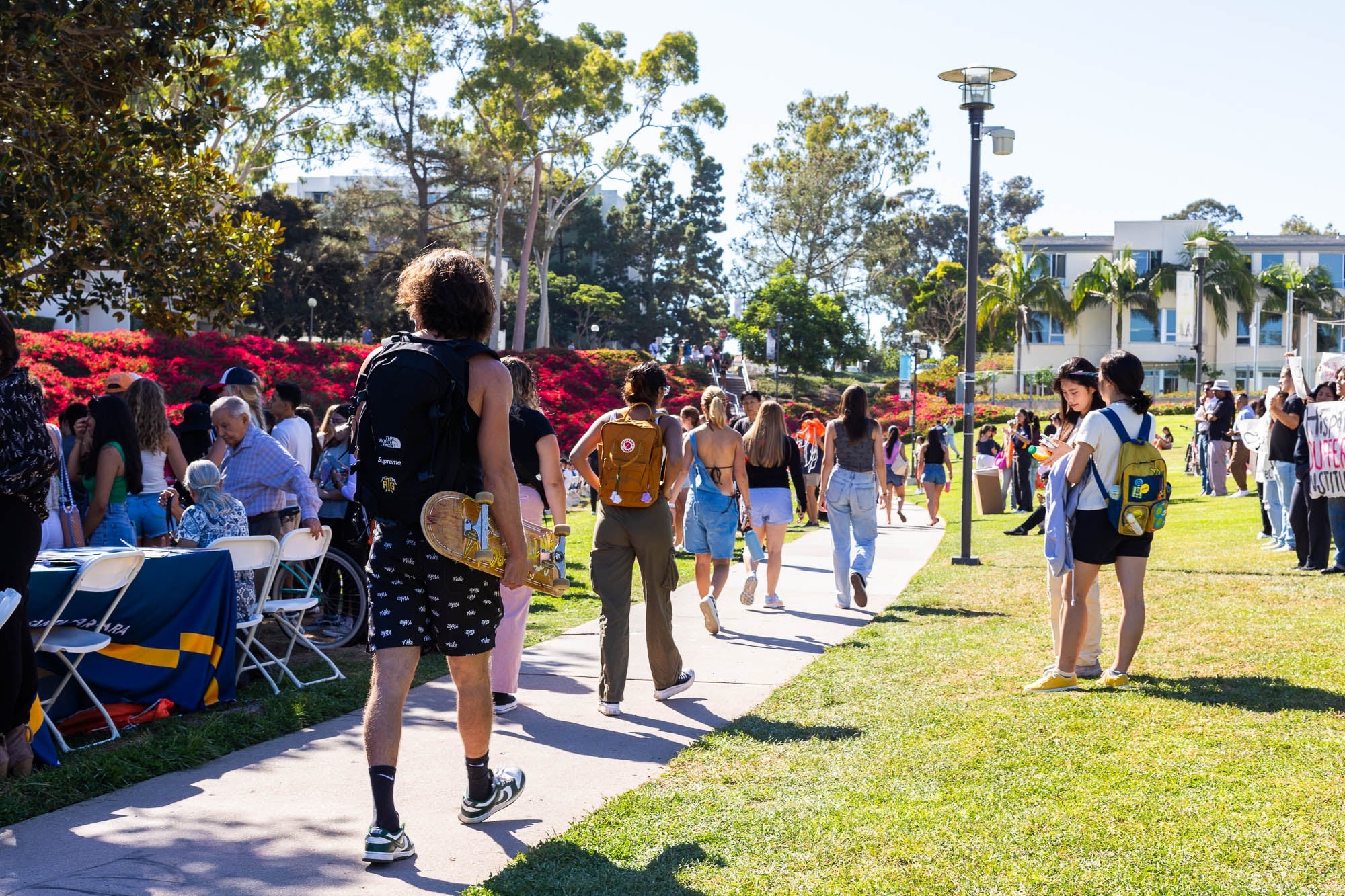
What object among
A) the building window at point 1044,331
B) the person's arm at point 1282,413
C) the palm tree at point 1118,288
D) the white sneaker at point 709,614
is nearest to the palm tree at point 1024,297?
the building window at point 1044,331

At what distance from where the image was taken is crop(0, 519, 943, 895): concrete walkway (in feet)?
12.7

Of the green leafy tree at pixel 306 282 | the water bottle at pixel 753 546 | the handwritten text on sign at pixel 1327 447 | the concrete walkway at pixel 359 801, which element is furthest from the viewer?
the green leafy tree at pixel 306 282

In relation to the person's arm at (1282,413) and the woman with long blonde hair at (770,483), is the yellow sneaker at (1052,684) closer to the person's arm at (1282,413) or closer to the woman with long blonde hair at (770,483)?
the woman with long blonde hair at (770,483)

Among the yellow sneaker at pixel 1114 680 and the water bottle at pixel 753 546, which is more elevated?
the water bottle at pixel 753 546

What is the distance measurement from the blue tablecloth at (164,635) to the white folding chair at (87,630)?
0.32 ft

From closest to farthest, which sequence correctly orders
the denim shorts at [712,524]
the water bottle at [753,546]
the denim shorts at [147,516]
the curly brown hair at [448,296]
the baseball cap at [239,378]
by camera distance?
the curly brown hair at [448,296] → the denim shorts at [147,516] → the baseball cap at [239,378] → the denim shorts at [712,524] → the water bottle at [753,546]

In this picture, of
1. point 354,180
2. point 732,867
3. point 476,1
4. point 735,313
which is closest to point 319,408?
point 476,1

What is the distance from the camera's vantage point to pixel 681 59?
42.9 m

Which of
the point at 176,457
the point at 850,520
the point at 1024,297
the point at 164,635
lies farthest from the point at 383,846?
the point at 1024,297

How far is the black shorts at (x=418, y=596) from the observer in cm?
396

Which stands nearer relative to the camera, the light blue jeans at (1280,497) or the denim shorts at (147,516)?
the denim shorts at (147,516)

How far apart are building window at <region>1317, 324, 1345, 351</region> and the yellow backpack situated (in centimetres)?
5688

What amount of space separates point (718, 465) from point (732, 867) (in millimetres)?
5013

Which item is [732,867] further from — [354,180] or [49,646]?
[354,180]
